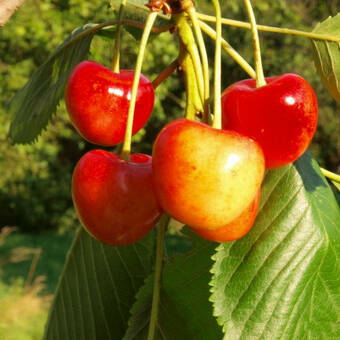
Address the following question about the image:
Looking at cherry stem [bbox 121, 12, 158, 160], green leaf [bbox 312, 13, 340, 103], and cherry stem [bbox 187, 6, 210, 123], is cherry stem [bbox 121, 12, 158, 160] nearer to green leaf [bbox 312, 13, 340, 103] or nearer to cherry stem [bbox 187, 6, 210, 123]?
cherry stem [bbox 187, 6, 210, 123]

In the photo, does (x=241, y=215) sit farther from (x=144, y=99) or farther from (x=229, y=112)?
(x=144, y=99)

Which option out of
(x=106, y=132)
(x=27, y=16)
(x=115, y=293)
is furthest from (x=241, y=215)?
(x=27, y=16)

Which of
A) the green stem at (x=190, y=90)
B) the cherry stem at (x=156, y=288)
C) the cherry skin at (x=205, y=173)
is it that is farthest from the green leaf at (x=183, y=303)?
the cherry skin at (x=205, y=173)

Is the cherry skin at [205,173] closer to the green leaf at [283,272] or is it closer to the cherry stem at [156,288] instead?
the green leaf at [283,272]

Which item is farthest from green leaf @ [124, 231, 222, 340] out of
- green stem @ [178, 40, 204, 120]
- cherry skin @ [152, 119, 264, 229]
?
cherry skin @ [152, 119, 264, 229]

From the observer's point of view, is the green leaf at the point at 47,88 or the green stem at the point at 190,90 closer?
the green stem at the point at 190,90

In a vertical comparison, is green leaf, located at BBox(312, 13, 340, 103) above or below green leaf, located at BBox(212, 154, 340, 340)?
A: above

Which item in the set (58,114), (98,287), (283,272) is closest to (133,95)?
(283,272)
